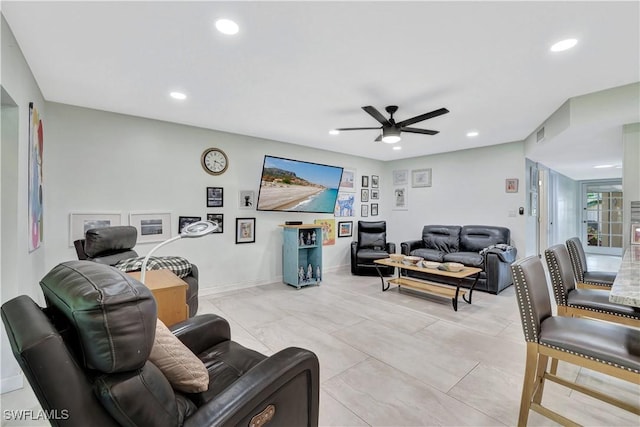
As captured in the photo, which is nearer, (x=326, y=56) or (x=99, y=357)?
(x=99, y=357)

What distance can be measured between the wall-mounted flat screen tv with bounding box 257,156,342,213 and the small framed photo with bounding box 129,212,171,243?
139 cm

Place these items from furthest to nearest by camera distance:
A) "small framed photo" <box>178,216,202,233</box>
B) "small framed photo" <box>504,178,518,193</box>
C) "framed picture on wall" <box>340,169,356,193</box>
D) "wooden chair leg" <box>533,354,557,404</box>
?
"framed picture on wall" <box>340,169,356,193</box> < "small framed photo" <box>504,178,518,193</box> < "small framed photo" <box>178,216,202,233</box> < "wooden chair leg" <box>533,354,557,404</box>

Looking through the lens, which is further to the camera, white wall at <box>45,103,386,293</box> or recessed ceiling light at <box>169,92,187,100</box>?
white wall at <box>45,103,386,293</box>

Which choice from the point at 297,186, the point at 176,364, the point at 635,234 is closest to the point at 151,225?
the point at 297,186

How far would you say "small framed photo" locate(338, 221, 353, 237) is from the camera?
607cm

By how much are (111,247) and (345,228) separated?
428 centimetres

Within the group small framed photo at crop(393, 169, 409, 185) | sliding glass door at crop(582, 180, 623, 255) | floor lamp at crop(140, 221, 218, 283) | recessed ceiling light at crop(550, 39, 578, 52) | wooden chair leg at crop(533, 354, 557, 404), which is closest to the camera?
floor lamp at crop(140, 221, 218, 283)

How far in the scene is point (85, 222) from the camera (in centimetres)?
336

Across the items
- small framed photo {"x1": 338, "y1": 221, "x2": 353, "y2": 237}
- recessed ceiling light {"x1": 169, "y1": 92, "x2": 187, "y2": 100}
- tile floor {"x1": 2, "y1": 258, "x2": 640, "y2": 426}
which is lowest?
tile floor {"x1": 2, "y1": 258, "x2": 640, "y2": 426}

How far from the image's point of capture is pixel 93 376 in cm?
79

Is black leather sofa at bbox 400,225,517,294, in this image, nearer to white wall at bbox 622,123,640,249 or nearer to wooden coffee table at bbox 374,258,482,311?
wooden coffee table at bbox 374,258,482,311

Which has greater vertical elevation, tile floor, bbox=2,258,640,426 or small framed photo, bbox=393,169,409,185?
small framed photo, bbox=393,169,409,185

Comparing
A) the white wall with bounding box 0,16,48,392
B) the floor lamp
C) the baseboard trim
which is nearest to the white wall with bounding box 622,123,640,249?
the floor lamp

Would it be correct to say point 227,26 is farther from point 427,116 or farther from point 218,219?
point 218,219
